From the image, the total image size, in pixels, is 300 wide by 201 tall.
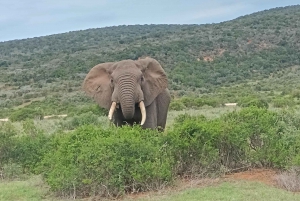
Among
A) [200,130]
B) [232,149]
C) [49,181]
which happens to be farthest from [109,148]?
[232,149]

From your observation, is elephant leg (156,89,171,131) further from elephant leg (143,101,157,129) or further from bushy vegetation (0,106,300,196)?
bushy vegetation (0,106,300,196)

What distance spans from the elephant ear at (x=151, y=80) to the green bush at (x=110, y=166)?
221cm

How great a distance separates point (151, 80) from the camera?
12.2 m

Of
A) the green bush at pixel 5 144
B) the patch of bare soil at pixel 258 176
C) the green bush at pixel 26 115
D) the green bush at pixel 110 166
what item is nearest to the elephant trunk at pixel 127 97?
the green bush at pixel 110 166

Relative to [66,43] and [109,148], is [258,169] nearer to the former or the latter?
[109,148]

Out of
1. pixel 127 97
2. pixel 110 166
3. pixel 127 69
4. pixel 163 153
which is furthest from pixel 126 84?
pixel 110 166

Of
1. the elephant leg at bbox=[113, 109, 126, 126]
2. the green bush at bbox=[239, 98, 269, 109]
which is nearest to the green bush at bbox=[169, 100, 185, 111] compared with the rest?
the green bush at bbox=[239, 98, 269, 109]

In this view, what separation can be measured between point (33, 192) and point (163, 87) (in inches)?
158

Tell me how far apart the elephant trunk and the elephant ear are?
0.73 metres

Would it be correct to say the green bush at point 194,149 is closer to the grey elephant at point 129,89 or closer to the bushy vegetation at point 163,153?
the bushy vegetation at point 163,153

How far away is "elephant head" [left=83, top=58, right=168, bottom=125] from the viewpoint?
35.9 ft

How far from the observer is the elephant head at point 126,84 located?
10953mm

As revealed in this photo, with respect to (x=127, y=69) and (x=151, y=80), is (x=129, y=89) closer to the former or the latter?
(x=127, y=69)

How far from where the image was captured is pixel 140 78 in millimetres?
11516
